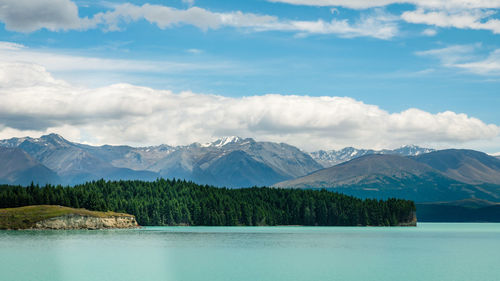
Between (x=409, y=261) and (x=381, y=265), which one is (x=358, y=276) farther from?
(x=409, y=261)

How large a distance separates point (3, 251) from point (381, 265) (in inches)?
2779

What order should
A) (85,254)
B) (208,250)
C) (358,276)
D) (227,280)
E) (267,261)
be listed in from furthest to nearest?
(208,250) < (85,254) < (267,261) < (358,276) < (227,280)

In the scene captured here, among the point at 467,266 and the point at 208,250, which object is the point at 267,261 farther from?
the point at 467,266

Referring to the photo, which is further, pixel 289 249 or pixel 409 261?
pixel 289 249

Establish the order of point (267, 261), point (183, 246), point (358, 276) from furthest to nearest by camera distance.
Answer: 1. point (183, 246)
2. point (267, 261)
3. point (358, 276)

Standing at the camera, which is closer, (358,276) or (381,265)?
(358,276)

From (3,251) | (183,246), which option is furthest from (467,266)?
(3,251)

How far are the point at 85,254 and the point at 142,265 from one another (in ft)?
67.0

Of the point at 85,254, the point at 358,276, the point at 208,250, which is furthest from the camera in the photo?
the point at 208,250

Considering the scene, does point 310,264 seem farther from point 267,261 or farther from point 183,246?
point 183,246

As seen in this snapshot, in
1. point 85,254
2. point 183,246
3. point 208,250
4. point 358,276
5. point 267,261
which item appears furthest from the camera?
point 183,246

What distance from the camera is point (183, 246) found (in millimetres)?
138750

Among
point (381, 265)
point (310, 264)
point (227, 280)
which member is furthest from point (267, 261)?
point (227, 280)

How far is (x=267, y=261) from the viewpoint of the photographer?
343ft
